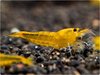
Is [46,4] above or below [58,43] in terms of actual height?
above

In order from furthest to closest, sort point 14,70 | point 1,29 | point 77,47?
point 1,29
point 77,47
point 14,70

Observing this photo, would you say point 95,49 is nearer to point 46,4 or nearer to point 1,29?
point 1,29

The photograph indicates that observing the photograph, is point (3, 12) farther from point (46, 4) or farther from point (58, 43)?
point (58, 43)

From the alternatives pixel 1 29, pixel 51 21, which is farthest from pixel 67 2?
pixel 1 29

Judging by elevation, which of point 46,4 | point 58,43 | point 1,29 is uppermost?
point 46,4

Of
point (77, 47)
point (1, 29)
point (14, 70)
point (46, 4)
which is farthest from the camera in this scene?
point (46, 4)

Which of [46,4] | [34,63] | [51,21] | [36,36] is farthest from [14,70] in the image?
[46,4]

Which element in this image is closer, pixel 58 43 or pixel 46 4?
pixel 58 43
